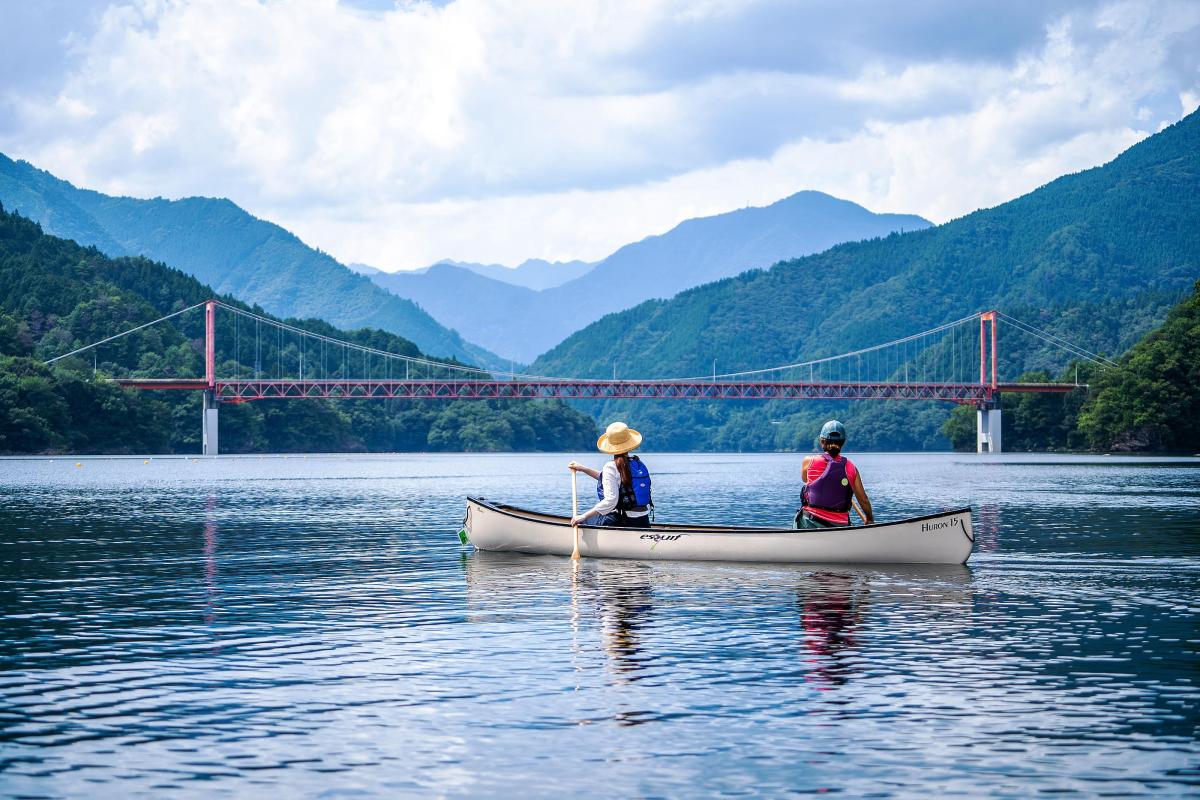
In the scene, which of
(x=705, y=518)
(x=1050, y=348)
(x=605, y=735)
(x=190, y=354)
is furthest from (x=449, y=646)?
(x=1050, y=348)

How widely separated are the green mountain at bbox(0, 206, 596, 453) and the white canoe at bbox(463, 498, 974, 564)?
98.1 m

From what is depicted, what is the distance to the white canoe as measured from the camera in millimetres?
23469

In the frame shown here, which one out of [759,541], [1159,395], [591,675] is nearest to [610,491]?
[759,541]

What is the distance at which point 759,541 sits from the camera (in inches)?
952

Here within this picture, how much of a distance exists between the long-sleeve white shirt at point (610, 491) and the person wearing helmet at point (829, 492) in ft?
10.1

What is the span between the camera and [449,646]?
15.6 meters

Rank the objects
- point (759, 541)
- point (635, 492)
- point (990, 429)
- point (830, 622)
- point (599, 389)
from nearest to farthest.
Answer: point (830, 622) < point (759, 541) < point (635, 492) < point (599, 389) < point (990, 429)

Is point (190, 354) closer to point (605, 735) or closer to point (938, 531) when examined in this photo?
Result: point (938, 531)

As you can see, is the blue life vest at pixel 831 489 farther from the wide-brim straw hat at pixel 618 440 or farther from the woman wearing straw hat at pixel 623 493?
the wide-brim straw hat at pixel 618 440

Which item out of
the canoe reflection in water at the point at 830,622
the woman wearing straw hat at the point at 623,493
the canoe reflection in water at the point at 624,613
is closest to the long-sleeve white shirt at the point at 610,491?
the woman wearing straw hat at the point at 623,493

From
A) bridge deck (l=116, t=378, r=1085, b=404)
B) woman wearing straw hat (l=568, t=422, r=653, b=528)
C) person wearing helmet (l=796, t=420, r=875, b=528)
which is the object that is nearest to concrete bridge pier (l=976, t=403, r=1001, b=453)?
bridge deck (l=116, t=378, r=1085, b=404)

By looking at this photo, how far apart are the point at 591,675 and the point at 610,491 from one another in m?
11.5

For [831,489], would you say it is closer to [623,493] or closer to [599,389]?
[623,493]

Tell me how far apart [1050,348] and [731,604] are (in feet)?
616
